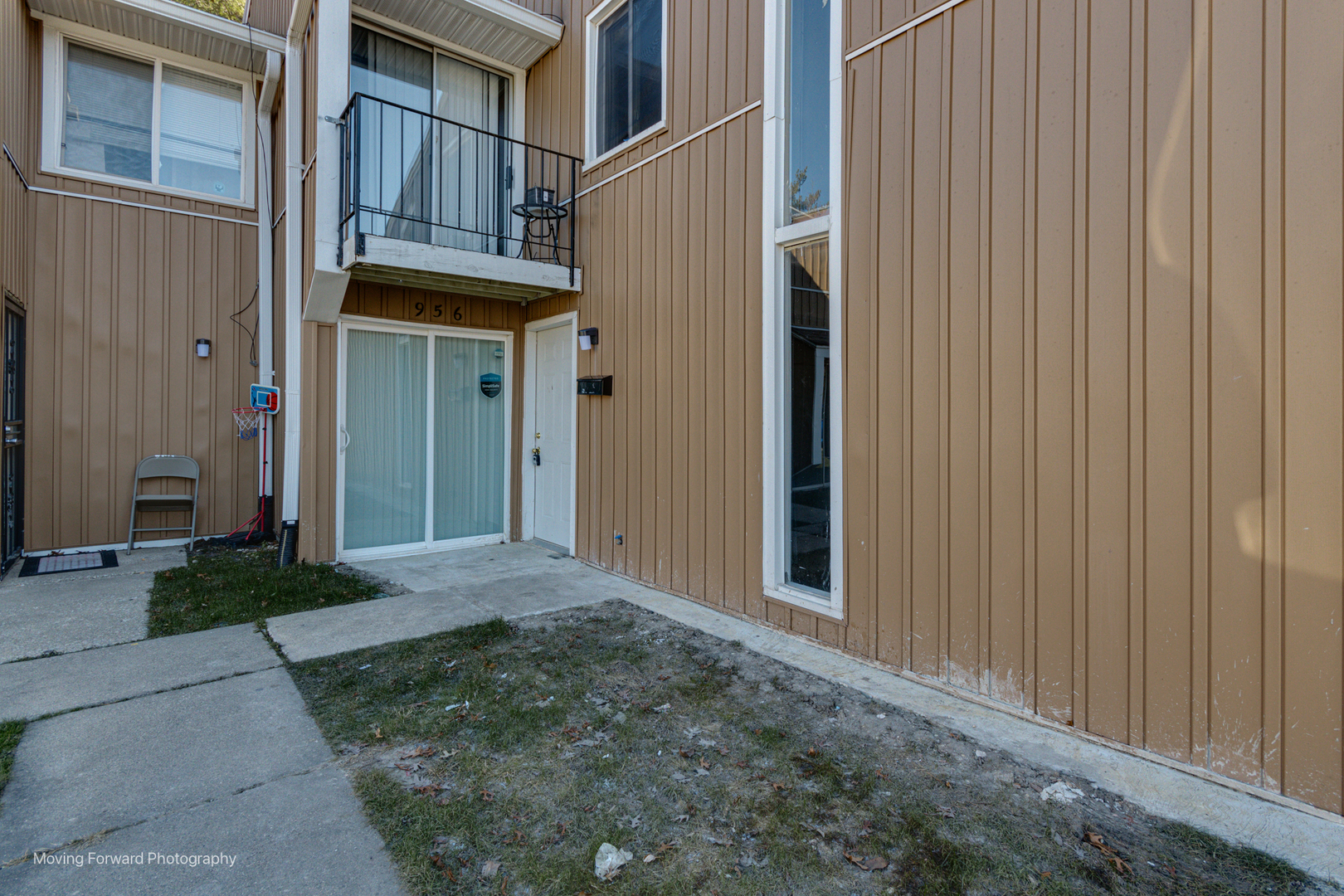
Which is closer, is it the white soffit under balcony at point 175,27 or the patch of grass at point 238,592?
the patch of grass at point 238,592

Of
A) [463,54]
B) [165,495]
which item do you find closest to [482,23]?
[463,54]

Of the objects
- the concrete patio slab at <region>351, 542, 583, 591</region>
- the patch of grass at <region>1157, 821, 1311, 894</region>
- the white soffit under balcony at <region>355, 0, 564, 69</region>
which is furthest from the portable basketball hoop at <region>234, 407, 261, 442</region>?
the patch of grass at <region>1157, 821, 1311, 894</region>

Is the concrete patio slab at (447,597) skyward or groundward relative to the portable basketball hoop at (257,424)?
groundward

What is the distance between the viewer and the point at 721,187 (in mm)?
4215

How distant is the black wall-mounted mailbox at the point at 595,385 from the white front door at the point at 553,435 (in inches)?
13.8

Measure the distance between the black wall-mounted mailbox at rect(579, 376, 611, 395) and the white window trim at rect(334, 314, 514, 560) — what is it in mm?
1198

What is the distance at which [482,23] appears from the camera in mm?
5496

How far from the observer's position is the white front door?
586 centimetres

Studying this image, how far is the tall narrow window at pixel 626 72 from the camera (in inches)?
191

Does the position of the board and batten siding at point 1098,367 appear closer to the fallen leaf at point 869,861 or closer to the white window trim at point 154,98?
the fallen leaf at point 869,861

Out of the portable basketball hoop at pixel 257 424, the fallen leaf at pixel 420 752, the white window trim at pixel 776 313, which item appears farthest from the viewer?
the portable basketball hoop at pixel 257 424

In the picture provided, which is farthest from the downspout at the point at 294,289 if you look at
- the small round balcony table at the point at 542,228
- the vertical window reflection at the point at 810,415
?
the vertical window reflection at the point at 810,415

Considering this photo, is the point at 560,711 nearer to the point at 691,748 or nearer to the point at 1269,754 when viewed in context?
the point at 691,748

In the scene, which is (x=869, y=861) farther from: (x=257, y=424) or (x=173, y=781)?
(x=257, y=424)
